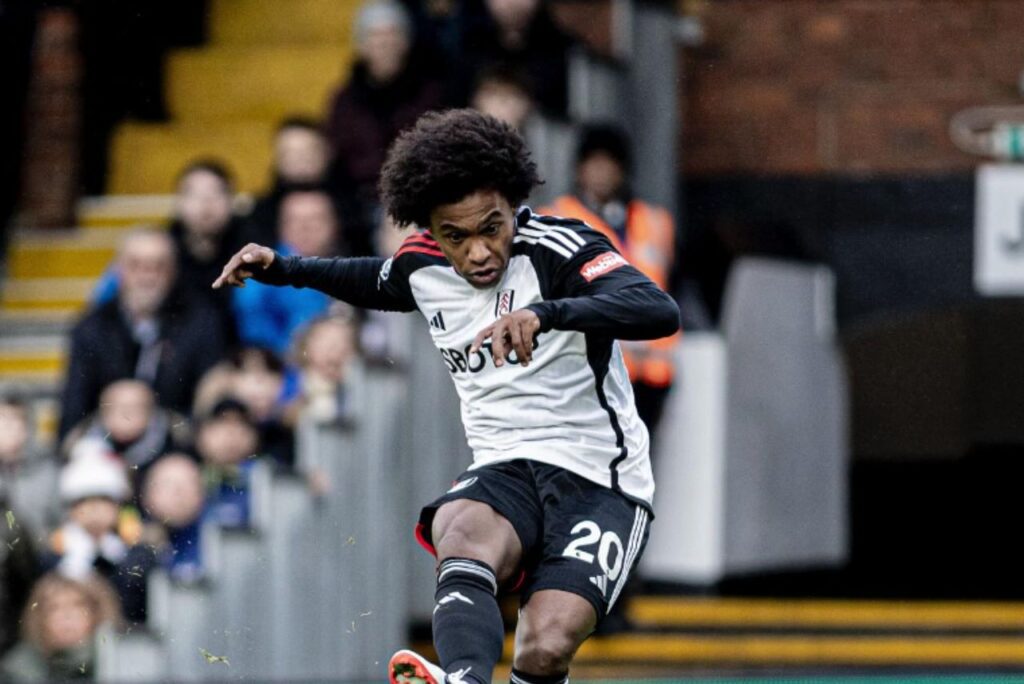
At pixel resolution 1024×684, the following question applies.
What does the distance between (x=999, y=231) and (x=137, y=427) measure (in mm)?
4938

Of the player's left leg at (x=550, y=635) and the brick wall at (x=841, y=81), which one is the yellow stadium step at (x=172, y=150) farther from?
the player's left leg at (x=550, y=635)

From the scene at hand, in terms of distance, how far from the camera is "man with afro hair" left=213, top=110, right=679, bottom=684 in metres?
5.10

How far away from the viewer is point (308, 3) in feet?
40.3

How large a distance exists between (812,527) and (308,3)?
4049mm

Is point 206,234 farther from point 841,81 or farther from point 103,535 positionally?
point 841,81

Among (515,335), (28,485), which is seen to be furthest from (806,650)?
(515,335)

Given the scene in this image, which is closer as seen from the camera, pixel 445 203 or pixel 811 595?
pixel 445 203

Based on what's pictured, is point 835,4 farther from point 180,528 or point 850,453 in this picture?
point 180,528

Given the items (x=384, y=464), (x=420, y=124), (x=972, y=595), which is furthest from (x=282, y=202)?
(x=972, y=595)

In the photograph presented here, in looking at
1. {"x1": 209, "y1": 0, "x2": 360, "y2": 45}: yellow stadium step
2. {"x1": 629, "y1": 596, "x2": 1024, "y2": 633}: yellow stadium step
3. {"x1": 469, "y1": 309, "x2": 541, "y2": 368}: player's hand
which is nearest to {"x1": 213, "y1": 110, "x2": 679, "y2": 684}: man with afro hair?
{"x1": 469, "y1": 309, "x2": 541, "y2": 368}: player's hand

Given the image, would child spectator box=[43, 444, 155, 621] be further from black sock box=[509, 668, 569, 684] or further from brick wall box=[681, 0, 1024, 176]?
brick wall box=[681, 0, 1024, 176]

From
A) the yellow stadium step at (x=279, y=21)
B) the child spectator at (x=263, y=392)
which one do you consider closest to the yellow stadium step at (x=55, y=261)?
the yellow stadium step at (x=279, y=21)

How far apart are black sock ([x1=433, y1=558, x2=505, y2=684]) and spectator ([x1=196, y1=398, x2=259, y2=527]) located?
3.10 m

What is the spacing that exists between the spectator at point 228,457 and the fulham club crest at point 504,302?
9.68 ft
